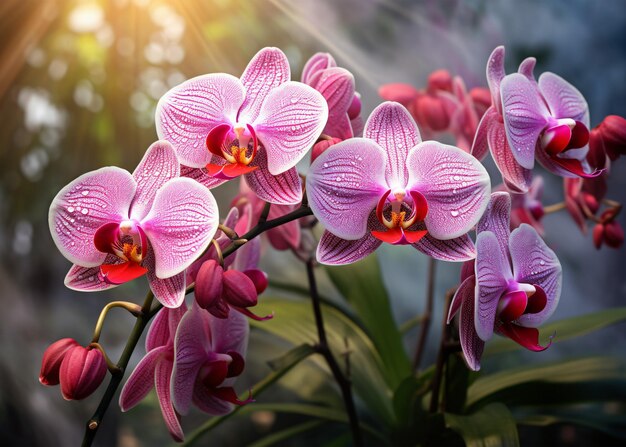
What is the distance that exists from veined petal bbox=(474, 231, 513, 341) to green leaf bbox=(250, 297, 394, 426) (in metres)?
0.35

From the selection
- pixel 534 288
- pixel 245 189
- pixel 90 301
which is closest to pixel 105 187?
pixel 245 189

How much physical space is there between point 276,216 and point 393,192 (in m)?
0.25

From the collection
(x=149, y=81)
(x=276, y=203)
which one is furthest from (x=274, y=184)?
(x=149, y=81)

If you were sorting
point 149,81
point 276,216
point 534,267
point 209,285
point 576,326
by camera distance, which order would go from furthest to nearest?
point 149,81 → point 576,326 → point 276,216 → point 534,267 → point 209,285

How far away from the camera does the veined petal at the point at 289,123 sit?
1.85 ft

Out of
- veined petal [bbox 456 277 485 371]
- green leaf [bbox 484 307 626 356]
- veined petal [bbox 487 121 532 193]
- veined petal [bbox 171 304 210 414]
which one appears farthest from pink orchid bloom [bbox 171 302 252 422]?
green leaf [bbox 484 307 626 356]

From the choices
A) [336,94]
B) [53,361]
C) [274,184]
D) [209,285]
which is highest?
[336,94]

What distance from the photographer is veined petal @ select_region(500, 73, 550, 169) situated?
610mm

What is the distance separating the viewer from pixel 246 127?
0.57 metres

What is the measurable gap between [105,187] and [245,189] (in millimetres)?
278

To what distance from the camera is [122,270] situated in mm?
530

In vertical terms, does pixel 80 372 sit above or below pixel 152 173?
below

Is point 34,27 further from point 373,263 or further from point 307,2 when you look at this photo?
point 373,263

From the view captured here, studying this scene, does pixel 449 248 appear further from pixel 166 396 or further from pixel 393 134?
pixel 166 396
